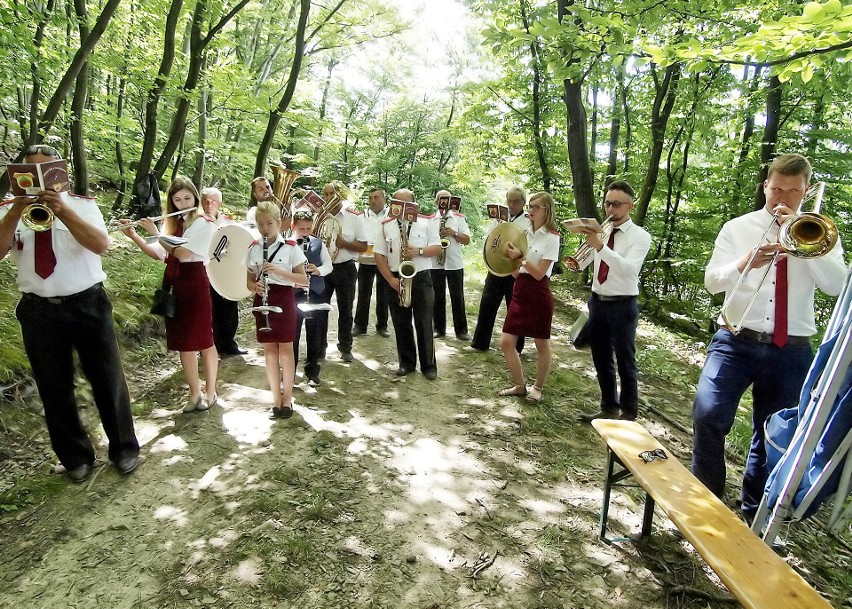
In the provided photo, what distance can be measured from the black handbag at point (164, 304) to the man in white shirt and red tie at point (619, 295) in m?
3.68

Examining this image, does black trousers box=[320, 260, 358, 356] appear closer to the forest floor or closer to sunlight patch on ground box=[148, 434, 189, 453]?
the forest floor

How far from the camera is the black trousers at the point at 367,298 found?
6582 millimetres

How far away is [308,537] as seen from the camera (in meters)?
2.84

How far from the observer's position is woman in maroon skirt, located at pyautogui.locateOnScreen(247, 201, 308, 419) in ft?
13.6

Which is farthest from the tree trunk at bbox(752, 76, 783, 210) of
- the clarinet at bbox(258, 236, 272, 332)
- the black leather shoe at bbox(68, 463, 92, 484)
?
the black leather shoe at bbox(68, 463, 92, 484)

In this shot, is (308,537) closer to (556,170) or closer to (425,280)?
(425,280)

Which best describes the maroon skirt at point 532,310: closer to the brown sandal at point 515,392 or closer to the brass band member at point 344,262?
the brown sandal at point 515,392

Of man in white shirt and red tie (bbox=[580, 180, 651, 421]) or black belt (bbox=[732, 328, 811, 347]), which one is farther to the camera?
man in white shirt and red tie (bbox=[580, 180, 651, 421])

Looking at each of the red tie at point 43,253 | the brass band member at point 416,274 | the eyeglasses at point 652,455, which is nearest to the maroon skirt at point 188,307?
the red tie at point 43,253

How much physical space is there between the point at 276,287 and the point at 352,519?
2.20 meters

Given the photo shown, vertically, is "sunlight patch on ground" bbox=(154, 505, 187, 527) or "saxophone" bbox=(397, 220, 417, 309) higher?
"saxophone" bbox=(397, 220, 417, 309)

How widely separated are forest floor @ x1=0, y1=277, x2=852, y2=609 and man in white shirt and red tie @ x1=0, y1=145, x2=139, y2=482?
0.31 metres

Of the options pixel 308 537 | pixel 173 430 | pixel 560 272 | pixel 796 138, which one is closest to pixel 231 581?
pixel 308 537

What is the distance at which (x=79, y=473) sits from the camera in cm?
329
